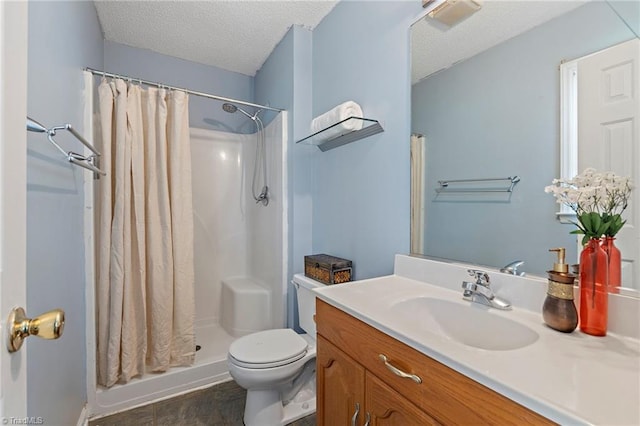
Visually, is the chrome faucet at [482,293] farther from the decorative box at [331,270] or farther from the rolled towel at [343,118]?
Answer: the rolled towel at [343,118]

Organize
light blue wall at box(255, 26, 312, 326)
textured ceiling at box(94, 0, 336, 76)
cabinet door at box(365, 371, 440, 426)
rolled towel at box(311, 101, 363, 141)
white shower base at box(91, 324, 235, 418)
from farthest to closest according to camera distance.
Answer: light blue wall at box(255, 26, 312, 326)
textured ceiling at box(94, 0, 336, 76)
white shower base at box(91, 324, 235, 418)
rolled towel at box(311, 101, 363, 141)
cabinet door at box(365, 371, 440, 426)

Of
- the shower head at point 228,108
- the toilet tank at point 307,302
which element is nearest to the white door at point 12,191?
the toilet tank at point 307,302

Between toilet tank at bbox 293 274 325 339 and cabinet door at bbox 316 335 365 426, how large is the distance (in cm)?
54

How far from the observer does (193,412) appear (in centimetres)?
160

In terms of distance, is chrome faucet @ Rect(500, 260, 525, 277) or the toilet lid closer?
chrome faucet @ Rect(500, 260, 525, 277)

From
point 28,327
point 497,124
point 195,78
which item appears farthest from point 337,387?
point 195,78

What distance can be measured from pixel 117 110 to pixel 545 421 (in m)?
2.23

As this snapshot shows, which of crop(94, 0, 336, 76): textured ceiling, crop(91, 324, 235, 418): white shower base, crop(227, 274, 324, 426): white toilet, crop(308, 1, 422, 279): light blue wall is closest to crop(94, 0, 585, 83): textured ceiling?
crop(94, 0, 336, 76): textured ceiling

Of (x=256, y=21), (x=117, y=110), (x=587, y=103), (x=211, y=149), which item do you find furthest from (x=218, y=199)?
(x=587, y=103)

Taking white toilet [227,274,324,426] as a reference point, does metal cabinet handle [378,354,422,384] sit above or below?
above

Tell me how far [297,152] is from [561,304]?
1.65 metres

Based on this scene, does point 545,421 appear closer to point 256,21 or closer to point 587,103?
point 587,103

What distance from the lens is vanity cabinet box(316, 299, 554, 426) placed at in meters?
0.55

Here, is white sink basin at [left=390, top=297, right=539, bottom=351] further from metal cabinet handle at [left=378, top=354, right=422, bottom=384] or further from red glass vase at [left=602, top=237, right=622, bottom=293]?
red glass vase at [left=602, top=237, right=622, bottom=293]
